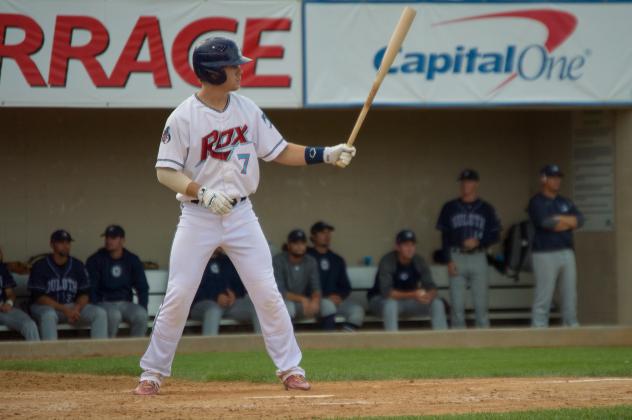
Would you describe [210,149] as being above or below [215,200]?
above

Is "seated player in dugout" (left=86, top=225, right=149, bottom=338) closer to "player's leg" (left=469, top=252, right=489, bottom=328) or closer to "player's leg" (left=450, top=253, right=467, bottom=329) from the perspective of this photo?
"player's leg" (left=450, top=253, right=467, bottom=329)

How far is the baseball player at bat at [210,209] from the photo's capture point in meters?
6.51

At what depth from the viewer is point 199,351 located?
1062cm

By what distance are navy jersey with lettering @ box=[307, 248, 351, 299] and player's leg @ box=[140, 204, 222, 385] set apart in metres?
5.59

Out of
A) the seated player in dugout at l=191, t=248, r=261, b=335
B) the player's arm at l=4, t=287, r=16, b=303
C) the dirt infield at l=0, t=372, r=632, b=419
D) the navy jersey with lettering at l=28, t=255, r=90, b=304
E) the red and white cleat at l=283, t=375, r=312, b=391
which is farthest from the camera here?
the seated player in dugout at l=191, t=248, r=261, b=335

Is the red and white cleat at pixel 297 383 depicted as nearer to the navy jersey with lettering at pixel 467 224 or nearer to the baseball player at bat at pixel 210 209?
the baseball player at bat at pixel 210 209

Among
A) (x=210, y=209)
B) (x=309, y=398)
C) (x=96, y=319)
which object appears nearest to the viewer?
(x=309, y=398)

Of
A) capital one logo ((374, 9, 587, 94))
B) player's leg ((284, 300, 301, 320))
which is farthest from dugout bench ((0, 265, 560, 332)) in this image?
capital one logo ((374, 9, 587, 94))

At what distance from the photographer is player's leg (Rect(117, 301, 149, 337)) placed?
11.2 metres

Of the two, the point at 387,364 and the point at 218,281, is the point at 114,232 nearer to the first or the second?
the point at 218,281

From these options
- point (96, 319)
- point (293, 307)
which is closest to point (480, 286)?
point (293, 307)

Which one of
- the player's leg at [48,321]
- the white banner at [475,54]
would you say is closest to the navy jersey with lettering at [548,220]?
the white banner at [475,54]

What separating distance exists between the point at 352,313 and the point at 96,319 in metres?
2.62

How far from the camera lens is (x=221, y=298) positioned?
1164cm
